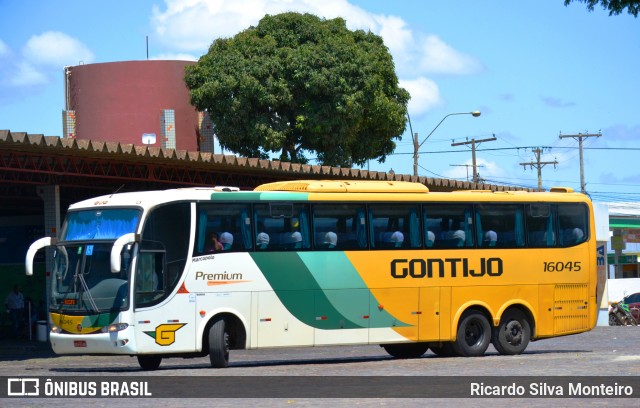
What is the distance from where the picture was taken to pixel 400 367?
20.3 m

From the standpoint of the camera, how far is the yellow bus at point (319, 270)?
20.0 meters

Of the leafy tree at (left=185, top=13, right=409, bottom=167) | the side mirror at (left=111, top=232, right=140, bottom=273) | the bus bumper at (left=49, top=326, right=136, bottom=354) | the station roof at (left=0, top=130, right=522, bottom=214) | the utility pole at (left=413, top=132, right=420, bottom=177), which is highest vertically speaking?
the leafy tree at (left=185, top=13, right=409, bottom=167)

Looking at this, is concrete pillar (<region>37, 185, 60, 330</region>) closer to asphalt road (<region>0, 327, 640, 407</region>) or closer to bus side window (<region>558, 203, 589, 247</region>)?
asphalt road (<region>0, 327, 640, 407</region>)

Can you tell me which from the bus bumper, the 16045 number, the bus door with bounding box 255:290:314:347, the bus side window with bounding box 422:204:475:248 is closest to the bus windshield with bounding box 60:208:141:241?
the bus bumper

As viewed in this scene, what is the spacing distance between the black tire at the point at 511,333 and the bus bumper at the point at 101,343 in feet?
26.6

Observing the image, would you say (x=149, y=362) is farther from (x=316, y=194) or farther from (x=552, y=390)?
(x=552, y=390)

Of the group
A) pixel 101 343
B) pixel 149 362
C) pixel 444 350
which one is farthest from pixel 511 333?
pixel 101 343

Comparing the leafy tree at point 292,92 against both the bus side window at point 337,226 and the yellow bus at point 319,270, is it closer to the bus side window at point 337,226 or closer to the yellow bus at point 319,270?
the yellow bus at point 319,270

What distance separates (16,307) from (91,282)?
63.2 feet

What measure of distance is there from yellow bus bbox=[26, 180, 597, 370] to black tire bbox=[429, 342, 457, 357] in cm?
6

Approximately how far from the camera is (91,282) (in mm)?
19984

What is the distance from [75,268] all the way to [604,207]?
30.8 meters

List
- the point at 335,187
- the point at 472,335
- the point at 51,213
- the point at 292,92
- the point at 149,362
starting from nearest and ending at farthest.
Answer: the point at 149,362 < the point at 335,187 < the point at 472,335 < the point at 51,213 < the point at 292,92

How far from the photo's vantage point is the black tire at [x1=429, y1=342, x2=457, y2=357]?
77.8 feet
